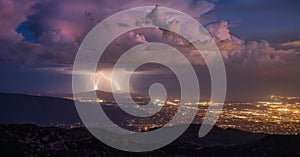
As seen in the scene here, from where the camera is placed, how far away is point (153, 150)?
12769cm

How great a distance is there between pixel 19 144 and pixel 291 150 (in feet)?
267

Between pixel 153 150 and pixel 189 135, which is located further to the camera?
pixel 189 135

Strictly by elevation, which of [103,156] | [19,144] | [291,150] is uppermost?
[19,144]

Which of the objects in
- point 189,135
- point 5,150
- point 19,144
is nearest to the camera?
point 5,150

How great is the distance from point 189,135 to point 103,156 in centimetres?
8856

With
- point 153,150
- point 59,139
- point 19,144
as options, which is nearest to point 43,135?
point 59,139

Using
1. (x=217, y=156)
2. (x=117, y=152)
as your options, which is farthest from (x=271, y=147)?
(x=117, y=152)

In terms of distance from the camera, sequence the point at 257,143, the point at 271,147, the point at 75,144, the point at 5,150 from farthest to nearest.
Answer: the point at 257,143
the point at 271,147
the point at 75,144
the point at 5,150

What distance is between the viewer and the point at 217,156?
120 metres

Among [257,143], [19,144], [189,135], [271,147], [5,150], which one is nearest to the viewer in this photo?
[5,150]

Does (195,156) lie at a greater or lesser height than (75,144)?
lesser

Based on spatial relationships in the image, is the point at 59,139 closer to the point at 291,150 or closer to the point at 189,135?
the point at 291,150

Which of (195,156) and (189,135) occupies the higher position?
(189,135)

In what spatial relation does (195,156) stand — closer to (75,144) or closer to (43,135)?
(75,144)
